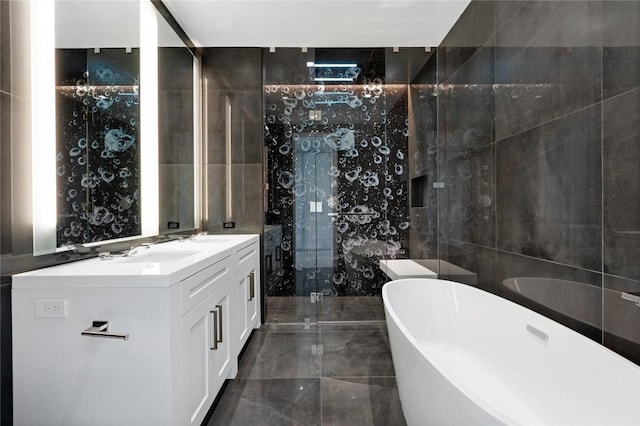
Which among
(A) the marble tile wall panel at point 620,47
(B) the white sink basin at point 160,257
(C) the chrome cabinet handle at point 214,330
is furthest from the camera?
(B) the white sink basin at point 160,257

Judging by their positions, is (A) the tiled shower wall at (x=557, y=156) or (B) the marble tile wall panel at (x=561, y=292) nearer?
(A) the tiled shower wall at (x=557, y=156)

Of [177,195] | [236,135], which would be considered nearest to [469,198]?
[236,135]

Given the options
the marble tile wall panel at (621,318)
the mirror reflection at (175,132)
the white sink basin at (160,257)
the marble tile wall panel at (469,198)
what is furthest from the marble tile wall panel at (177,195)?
the marble tile wall panel at (621,318)

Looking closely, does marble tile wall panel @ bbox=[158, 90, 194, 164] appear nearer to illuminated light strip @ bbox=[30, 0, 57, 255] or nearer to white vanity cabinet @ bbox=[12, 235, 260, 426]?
illuminated light strip @ bbox=[30, 0, 57, 255]

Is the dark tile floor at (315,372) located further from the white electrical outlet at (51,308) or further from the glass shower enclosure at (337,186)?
the white electrical outlet at (51,308)

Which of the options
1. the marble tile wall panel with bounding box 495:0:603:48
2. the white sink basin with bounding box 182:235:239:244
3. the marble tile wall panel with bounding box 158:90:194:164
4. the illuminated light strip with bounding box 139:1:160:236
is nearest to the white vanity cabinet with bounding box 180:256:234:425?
the white sink basin with bounding box 182:235:239:244

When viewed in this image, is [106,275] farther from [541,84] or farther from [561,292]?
[541,84]

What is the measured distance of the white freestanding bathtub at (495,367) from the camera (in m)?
1.06

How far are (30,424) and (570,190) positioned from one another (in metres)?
2.46

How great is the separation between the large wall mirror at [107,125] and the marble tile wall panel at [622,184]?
238 centimetres

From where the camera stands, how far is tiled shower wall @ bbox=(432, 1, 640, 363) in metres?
1.23

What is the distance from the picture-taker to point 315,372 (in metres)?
2.27

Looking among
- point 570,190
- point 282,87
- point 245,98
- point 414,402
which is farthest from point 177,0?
point 414,402

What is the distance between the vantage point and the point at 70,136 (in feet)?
5.01
